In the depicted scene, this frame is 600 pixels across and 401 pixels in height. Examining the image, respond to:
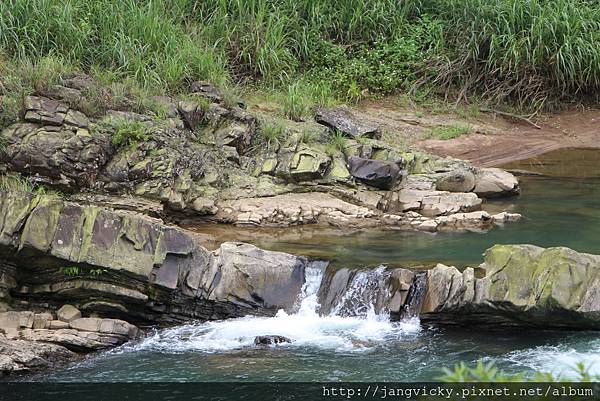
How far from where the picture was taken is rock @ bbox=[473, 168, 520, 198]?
10820 millimetres

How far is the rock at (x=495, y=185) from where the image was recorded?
35.5 ft

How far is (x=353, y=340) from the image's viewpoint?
7051 millimetres

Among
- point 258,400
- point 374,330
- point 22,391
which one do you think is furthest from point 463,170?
point 22,391

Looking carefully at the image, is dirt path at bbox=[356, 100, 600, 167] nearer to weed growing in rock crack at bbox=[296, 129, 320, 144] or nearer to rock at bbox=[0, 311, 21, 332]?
weed growing in rock crack at bbox=[296, 129, 320, 144]

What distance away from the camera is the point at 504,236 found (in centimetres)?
930

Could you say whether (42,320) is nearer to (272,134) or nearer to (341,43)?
(272,134)

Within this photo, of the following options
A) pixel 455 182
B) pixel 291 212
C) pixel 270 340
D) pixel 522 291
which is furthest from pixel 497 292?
pixel 455 182

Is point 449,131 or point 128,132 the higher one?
point 449,131

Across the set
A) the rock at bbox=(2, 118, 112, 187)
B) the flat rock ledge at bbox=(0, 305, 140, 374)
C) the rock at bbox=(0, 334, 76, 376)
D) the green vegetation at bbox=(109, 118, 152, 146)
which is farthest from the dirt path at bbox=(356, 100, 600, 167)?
the rock at bbox=(0, 334, 76, 376)

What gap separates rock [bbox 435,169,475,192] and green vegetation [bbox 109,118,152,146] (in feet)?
11.9

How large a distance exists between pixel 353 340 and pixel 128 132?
4.20 meters

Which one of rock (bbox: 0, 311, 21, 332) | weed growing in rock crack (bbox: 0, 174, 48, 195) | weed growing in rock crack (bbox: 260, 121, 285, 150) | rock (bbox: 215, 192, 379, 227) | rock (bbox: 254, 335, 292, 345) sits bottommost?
rock (bbox: 0, 311, 21, 332)

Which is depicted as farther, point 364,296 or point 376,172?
point 376,172

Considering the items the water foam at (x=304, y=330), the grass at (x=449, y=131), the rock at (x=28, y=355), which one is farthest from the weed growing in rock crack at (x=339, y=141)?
the rock at (x=28, y=355)
